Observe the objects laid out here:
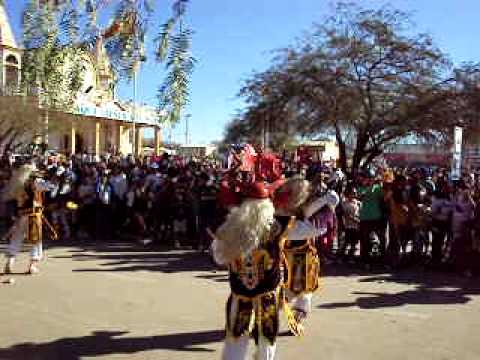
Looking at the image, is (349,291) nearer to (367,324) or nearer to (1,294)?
(367,324)

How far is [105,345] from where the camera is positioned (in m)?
6.32

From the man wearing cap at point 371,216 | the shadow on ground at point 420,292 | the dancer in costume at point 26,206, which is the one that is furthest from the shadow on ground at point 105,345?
the man wearing cap at point 371,216

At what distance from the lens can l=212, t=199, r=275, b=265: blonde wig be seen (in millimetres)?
4668

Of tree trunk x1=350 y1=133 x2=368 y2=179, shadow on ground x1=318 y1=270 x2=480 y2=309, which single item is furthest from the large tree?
shadow on ground x1=318 y1=270 x2=480 y2=309

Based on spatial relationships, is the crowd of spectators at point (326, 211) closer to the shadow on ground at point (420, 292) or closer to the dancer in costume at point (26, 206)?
the shadow on ground at point (420, 292)

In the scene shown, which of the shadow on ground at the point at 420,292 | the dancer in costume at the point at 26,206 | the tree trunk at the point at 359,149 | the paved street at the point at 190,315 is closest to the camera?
the paved street at the point at 190,315

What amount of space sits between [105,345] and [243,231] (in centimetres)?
245

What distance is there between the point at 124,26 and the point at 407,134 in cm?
1530

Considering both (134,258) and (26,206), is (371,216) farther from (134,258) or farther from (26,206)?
(26,206)

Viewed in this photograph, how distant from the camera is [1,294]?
8.42 m

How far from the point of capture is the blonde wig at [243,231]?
15.3ft

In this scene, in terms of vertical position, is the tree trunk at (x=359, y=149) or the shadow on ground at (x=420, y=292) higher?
the tree trunk at (x=359, y=149)

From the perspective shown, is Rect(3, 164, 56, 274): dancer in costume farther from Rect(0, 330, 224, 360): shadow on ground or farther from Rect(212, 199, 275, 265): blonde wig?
Rect(212, 199, 275, 265): blonde wig

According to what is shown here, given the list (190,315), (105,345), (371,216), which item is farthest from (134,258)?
(105,345)
